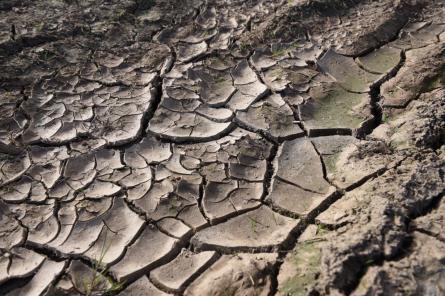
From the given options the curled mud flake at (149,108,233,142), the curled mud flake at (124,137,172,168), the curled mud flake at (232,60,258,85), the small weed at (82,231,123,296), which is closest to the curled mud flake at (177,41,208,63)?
the curled mud flake at (232,60,258,85)

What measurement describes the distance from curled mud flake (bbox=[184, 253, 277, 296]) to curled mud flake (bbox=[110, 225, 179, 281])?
0.20 metres

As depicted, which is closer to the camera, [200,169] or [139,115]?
[200,169]

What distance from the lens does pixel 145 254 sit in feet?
6.96

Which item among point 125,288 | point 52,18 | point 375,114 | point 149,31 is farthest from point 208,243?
point 52,18

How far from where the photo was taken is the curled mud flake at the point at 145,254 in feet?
6.73

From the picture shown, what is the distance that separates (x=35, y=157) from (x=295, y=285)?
1.55 m

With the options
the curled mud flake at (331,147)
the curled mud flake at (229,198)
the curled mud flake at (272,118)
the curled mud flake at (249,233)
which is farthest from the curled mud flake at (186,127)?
the curled mud flake at (249,233)

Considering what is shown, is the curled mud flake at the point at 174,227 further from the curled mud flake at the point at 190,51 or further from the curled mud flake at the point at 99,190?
the curled mud flake at the point at 190,51

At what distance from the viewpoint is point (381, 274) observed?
5.66 ft

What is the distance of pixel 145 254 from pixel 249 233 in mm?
456

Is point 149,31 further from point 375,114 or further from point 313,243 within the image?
point 313,243

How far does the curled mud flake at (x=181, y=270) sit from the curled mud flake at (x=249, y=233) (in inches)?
2.0

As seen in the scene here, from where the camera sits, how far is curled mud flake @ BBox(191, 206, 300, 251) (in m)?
2.11

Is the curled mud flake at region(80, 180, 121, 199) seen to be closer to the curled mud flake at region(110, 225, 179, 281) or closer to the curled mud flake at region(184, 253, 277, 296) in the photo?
the curled mud flake at region(110, 225, 179, 281)
